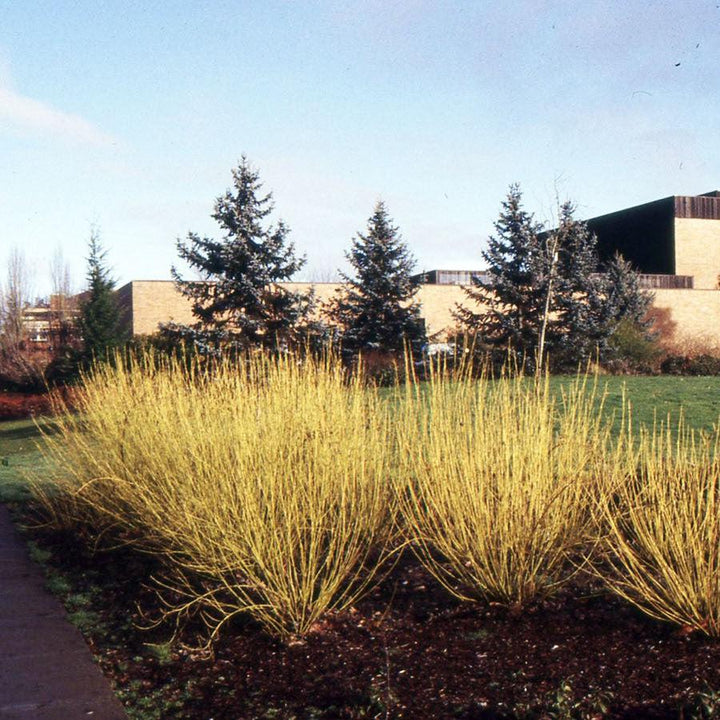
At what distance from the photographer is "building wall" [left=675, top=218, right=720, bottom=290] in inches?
1598

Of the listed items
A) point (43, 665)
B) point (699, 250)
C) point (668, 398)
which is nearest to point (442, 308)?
point (699, 250)

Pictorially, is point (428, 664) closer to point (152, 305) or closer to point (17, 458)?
point (17, 458)

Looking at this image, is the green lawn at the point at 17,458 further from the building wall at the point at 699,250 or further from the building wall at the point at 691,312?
the building wall at the point at 699,250

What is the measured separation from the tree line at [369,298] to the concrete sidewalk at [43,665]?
15.3 metres

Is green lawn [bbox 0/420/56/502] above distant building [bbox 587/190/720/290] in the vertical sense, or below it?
below

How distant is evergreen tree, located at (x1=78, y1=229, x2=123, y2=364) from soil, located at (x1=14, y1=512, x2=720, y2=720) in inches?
930

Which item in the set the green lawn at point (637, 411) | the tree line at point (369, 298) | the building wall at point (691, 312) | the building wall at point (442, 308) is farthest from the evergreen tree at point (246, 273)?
the building wall at point (691, 312)

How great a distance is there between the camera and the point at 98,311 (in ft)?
93.5

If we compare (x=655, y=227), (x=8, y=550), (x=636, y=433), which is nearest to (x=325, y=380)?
(x=8, y=550)

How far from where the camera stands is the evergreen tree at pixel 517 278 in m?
25.2

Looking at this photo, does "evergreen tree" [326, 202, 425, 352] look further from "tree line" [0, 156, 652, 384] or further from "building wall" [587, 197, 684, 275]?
"building wall" [587, 197, 684, 275]

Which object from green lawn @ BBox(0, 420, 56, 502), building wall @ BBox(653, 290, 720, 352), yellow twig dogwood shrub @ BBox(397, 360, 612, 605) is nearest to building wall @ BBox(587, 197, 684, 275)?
building wall @ BBox(653, 290, 720, 352)

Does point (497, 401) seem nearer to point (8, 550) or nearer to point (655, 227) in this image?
point (8, 550)

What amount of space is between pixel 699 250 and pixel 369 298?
21573mm
